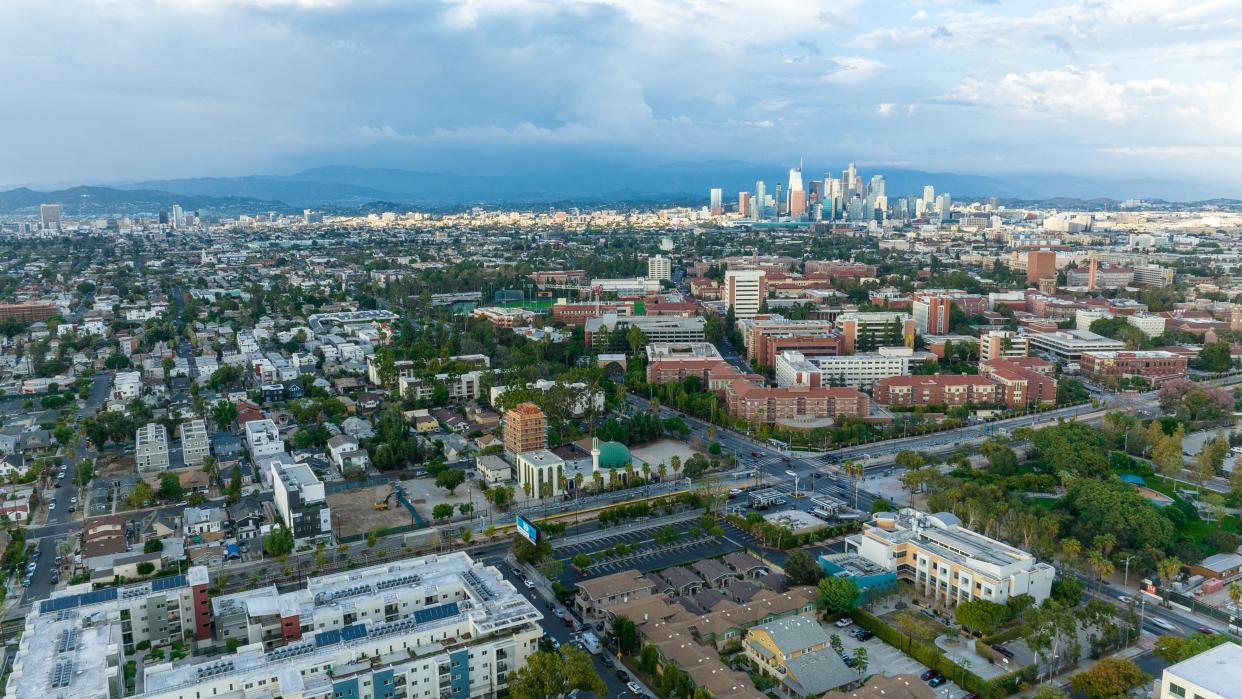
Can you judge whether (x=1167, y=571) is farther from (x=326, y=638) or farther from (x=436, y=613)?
(x=326, y=638)

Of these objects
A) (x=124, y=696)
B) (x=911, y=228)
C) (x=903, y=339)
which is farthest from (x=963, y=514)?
(x=911, y=228)

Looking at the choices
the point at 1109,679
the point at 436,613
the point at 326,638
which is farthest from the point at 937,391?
the point at 326,638

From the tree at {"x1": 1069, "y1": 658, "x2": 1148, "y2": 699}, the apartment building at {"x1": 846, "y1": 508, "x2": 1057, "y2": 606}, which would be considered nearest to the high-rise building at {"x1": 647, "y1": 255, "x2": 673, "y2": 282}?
the apartment building at {"x1": 846, "y1": 508, "x2": 1057, "y2": 606}

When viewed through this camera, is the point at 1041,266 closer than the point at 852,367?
No

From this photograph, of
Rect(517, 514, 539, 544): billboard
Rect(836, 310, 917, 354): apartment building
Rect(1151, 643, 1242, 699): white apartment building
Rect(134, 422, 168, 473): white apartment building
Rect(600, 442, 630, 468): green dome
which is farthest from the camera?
Rect(836, 310, 917, 354): apartment building

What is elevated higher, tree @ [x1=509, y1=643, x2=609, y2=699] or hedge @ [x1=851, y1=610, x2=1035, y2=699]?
tree @ [x1=509, y1=643, x2=609, y2=699]

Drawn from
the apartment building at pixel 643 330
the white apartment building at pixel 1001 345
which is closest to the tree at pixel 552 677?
the apartment building at pixel 643 330

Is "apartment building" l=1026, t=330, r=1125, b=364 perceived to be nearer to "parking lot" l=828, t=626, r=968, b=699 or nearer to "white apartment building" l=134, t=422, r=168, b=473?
"parking lot" l=828, t=626, r=968, b=699
